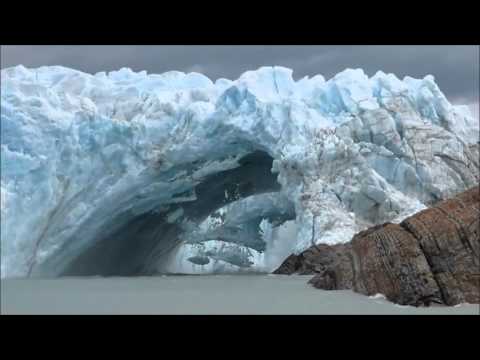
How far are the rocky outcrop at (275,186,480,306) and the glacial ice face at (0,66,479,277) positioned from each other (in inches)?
342

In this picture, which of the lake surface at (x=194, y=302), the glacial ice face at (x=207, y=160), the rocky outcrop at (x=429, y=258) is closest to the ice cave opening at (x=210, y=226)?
the glacial ice face at (x=207, y=160)

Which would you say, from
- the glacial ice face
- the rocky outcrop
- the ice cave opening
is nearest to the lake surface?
the rocky outcrop

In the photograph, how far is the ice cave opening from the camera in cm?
2183

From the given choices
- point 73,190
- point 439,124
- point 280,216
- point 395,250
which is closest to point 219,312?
point 395,250

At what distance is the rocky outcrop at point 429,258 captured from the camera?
9.49m

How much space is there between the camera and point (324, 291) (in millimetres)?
12297

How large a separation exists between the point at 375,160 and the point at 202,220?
6.94m

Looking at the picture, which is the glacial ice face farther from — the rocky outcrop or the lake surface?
the rocky outcrop

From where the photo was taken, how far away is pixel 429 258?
9.88 m

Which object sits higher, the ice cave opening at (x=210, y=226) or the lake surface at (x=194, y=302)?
the ice cave opening at (x=210, y=226)

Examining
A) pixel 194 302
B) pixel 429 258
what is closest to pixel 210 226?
pixel 194 302

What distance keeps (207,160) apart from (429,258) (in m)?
11.5

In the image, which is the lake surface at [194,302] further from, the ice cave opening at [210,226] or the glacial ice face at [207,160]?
the ice cave opening at [210,226]

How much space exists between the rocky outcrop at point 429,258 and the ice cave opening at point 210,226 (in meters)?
10.7
